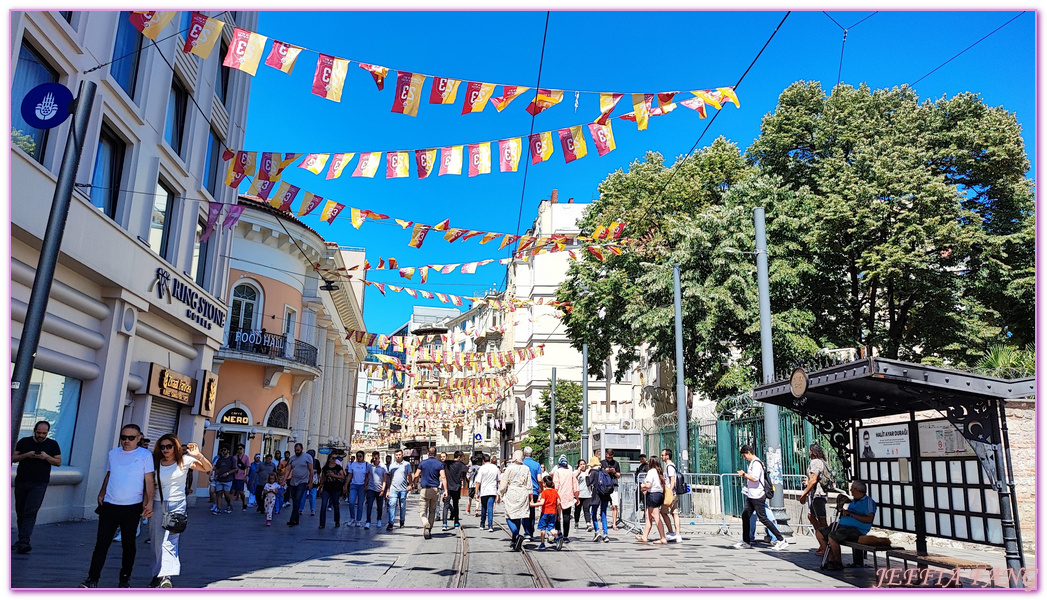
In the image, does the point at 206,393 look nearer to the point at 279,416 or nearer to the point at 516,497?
the point at 279,416

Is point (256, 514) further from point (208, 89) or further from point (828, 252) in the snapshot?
point (828, 252)

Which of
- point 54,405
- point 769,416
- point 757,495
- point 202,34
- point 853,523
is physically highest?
point 202,34

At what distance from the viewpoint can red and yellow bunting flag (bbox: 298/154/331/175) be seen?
39.7ft

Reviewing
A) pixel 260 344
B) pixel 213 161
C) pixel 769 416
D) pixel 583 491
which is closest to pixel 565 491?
pixel 583 491

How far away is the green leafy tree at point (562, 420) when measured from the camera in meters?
45.2

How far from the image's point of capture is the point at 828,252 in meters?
22.6

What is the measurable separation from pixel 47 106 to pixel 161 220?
858cm

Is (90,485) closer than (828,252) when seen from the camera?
Yes

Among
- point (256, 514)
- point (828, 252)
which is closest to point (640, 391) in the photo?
point (828, 252)

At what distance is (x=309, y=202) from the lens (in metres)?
14.5

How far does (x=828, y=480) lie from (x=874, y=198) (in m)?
14.0

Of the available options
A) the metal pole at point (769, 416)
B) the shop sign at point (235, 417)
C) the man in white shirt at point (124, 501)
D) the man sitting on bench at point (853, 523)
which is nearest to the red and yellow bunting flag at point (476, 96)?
the man in white shirt at point (124, 501)

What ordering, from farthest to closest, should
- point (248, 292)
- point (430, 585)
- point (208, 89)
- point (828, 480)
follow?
point (248, 292), point (208, 89), point (828, 480), point (430, 585)

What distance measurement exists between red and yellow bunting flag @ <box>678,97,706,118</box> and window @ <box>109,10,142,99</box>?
33.0 feet
